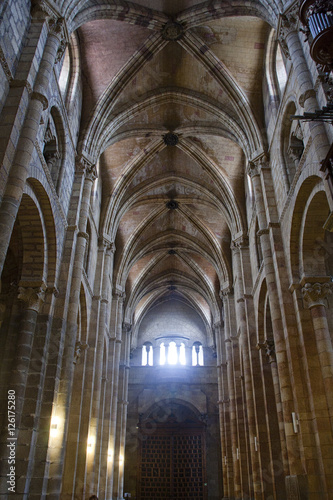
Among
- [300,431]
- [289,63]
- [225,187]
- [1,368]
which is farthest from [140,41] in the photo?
[300,431]

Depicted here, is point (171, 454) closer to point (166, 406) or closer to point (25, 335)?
point (166, 406)

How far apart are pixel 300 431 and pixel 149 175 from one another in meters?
16.3

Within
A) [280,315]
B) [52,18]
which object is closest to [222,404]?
[280,315]

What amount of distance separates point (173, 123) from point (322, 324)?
13.6m

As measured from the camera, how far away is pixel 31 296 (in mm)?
12156

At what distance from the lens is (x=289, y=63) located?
43.6ft

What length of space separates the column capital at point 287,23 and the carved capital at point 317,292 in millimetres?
6856

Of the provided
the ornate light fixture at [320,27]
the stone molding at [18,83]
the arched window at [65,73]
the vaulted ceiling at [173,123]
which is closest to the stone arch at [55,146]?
the arched window at [65,73]

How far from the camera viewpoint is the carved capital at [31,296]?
1206 cm

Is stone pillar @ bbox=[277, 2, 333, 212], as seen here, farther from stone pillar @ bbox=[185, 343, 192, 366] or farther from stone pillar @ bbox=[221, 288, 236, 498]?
stone pillar @ bbox=[185, 343, 192, 366]

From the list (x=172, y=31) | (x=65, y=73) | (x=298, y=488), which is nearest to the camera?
(x=298, y=488)

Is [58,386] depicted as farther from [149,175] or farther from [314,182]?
[149,175]

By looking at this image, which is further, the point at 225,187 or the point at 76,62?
the point at 225,187

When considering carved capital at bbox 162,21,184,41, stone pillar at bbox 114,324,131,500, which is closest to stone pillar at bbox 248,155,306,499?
carved capital at bbox 162,21,184,41
